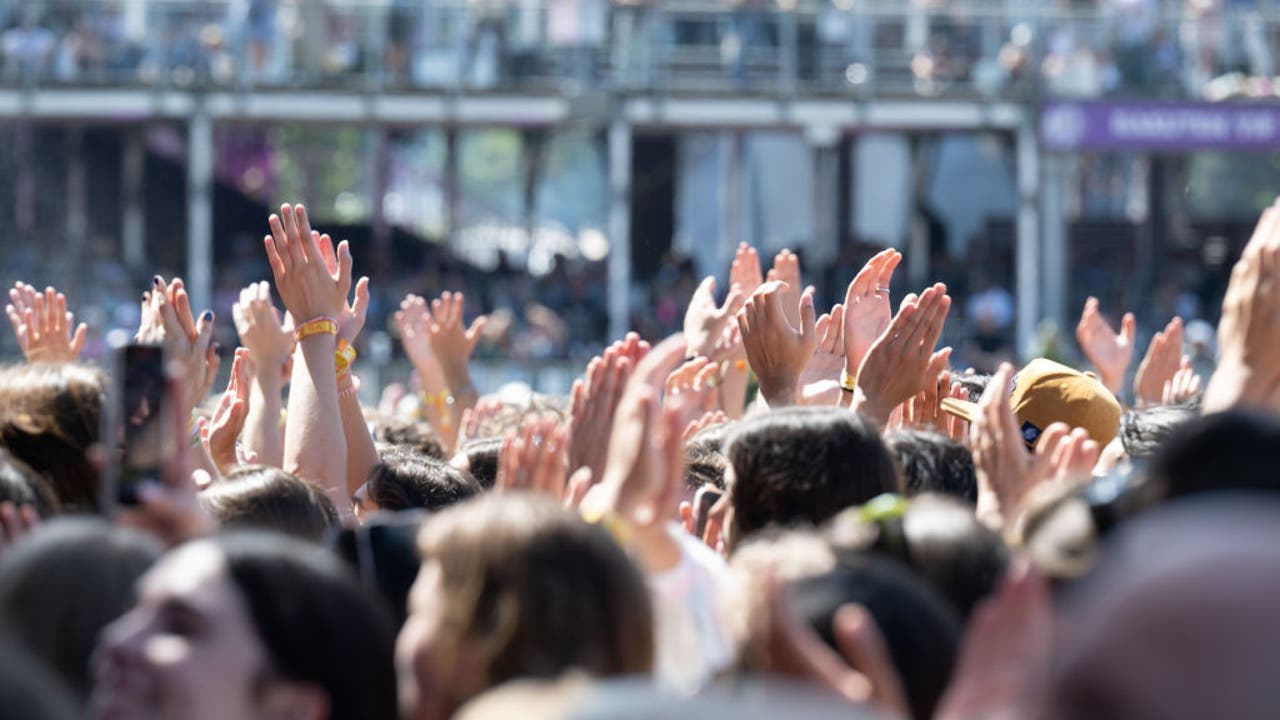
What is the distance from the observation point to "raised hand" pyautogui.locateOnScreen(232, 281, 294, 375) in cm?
530

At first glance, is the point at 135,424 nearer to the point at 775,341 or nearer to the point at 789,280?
the point at 775,341

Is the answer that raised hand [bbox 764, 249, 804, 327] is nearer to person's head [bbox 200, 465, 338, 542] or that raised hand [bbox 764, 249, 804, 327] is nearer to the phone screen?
person's head [bbox 200, 465, 338, 542]

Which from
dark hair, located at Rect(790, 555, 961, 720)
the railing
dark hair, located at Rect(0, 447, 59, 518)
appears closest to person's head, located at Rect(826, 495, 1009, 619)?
dark hair, located at Rect(790, 555, 961, 720)

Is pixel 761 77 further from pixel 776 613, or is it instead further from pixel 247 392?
pixel 776 613

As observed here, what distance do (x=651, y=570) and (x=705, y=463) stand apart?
1880mm

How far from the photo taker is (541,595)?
2607 millimetres

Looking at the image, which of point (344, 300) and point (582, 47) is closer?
point (344, 300)

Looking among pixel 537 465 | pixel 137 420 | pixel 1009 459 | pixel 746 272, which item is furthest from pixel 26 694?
pixel 746 272

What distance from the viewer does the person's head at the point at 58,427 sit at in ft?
12.4

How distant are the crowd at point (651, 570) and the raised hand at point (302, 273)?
1.99 feet

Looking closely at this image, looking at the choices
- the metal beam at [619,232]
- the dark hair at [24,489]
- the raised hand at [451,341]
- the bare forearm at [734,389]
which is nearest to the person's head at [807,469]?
the dark hair at [24,489]

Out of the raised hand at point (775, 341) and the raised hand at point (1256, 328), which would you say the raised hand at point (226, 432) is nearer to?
the raised hand at point (775, 341)

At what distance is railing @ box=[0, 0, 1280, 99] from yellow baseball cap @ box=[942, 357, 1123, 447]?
1740 cm

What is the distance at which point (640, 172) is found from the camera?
94.6ft
